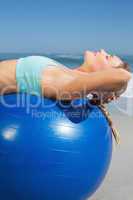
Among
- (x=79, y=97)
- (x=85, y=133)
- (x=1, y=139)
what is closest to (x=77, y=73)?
(x=79, y=97)

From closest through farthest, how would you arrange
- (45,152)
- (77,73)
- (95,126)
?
(45,152)
(95,126)
(77,73)

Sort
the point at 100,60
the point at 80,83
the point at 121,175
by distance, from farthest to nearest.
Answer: the point at 121,175 → the point at 100,60 → the point at 80,83

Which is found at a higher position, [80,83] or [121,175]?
[80,83]

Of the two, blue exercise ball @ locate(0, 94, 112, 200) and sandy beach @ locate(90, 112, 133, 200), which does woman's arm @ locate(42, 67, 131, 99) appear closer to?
blue exercise ball @ locate(0, 94, 112, 200)

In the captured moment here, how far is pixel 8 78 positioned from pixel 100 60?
542 millimetres

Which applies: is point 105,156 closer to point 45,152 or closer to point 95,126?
point 95,126

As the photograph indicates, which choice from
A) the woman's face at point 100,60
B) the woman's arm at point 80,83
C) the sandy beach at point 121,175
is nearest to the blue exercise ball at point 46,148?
the woman's arm at point 80,83

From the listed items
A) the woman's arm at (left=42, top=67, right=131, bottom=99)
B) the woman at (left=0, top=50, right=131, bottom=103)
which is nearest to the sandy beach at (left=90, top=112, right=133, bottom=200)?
the woman at (left=0, top=50, right=131, bottom=103)

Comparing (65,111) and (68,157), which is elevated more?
(65,111)

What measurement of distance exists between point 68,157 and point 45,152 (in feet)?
0.40

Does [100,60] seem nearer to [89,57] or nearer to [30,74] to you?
[89,57]

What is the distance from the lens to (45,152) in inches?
84.6

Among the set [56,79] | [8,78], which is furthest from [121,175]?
[8,78]

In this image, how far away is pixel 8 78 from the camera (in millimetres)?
2371
